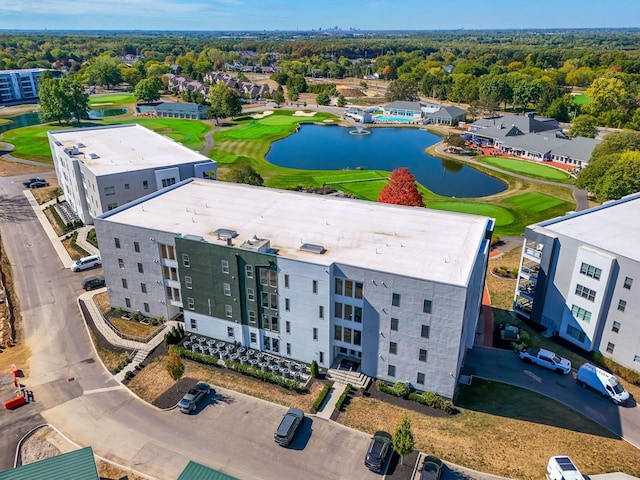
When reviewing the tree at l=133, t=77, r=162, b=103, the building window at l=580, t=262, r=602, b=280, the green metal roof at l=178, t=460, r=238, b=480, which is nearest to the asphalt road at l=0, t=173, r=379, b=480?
the green metal roof at l=178, t=460, r=238, b=480

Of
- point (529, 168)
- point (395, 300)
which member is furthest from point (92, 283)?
point (529, 168)

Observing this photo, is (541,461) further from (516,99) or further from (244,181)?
(516,99)

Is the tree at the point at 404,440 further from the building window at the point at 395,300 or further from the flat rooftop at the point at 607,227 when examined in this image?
the flat rooftop at the point at 607,227

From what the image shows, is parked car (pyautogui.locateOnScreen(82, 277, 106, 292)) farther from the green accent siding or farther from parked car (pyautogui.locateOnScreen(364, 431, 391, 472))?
parked car (pyautogui.locateOnScreen(364, 431, 391, 472))

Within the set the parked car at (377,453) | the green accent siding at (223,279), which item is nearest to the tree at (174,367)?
the green accent siding at (223,279)

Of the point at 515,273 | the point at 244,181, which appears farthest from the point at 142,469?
the point at 244,181

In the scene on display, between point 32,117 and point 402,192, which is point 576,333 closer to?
point 402,192
